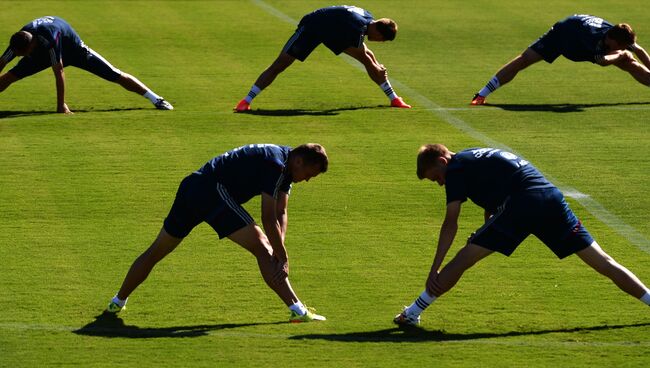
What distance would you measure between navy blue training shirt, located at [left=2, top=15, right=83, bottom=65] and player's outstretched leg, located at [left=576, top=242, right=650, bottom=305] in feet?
31.8

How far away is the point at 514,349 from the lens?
10211 millimetres

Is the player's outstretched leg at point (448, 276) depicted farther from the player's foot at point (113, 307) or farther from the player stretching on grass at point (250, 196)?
the player's foot at point (113, 307)

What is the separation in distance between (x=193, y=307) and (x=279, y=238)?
132cm

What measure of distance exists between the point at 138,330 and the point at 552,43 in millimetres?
10388

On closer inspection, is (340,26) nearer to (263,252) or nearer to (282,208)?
(282,208)

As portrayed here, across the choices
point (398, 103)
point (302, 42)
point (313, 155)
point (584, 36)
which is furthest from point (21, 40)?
point (313, 155)

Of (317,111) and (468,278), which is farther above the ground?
(468,278)

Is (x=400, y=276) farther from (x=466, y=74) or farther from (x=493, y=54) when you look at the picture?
(x=493, y=54)

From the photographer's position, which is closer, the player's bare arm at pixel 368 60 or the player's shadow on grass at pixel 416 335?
the player's shadow on grass at pixel 416 335

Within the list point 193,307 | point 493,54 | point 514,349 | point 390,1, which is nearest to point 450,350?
point 514,349

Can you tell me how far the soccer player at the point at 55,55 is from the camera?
1791 centimetres

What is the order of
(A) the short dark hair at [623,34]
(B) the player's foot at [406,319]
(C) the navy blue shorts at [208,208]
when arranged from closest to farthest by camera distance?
1. (C) the navy blue shorts at [208,208]
2. (B) the player's foot at [406,319]
3. (A) the short dark hair at [623,34]

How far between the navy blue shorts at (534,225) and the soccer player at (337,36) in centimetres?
809

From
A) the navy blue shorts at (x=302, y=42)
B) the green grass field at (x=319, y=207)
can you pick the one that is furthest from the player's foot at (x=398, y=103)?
the navy blue shorts at (x=302, y=42)
